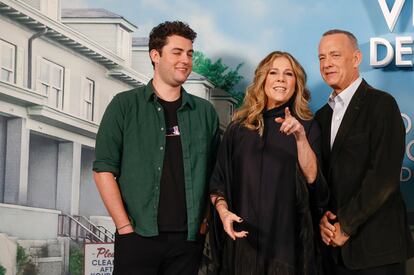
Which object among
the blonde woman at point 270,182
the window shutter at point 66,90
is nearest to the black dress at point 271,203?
the blonde woman at point 270,182

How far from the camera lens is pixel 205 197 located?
3.18 meters

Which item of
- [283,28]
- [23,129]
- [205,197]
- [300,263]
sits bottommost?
[300,263]

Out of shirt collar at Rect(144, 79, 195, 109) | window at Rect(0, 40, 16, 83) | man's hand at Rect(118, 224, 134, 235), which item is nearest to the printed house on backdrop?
window at Rect(0, 40, 16, 83)

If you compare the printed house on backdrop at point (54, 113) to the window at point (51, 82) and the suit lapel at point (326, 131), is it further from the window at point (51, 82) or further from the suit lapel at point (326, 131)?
the suit lapel at point (326, 131)

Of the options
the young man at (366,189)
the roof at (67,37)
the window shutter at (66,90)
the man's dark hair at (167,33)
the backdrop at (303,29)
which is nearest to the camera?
the young man at (366,189)

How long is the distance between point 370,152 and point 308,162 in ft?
0.92

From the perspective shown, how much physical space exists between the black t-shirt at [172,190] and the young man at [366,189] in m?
0.59

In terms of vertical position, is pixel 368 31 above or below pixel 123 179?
above

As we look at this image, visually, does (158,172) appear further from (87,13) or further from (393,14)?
(393,14)

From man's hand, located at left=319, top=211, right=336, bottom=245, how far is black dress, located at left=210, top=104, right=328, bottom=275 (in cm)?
8

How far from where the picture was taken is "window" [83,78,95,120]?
421 centimetres

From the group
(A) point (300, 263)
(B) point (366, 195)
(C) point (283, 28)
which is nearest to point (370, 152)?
(B) point (366, 195)

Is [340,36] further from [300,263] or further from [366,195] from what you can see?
[300,263]

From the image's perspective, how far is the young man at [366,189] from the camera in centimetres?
288
